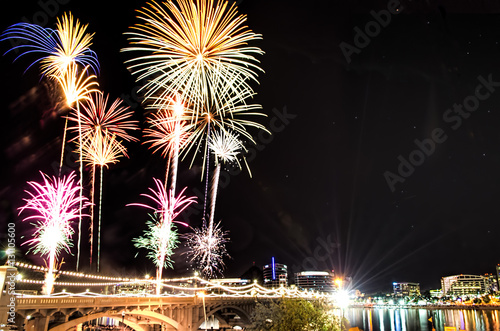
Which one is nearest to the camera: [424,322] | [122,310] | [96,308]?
[96,308]

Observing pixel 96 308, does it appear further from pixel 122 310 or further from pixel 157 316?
pixel 157 316

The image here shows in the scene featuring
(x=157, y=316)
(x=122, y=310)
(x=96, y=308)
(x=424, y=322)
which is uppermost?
(x=96, y=308)

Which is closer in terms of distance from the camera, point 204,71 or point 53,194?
point 204,71

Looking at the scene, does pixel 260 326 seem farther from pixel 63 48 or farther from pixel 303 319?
pixel 63 48

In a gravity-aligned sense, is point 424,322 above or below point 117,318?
below

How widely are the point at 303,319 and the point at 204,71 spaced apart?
16.0 metres

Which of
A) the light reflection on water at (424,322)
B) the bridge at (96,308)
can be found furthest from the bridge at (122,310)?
the light reflection on water at (424,322)

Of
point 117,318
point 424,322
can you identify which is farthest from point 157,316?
point 424,322

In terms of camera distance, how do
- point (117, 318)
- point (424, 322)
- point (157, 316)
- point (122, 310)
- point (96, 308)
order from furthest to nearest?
point (424, 322)
point (157, 316)
point (117, 318)
point (122, 310)
point (96, 308)

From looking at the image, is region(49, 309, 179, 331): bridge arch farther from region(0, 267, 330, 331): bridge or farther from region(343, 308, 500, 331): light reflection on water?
region(343, 308, 500, 331): light reflection on water

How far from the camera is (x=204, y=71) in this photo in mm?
23703

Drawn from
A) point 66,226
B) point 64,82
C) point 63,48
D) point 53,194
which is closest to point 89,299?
point 66,226

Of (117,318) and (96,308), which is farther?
(117,318)

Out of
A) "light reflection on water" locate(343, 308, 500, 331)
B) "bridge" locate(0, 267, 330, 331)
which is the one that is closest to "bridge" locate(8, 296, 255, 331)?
"bridge" locate(0, 267, 330, 331)
